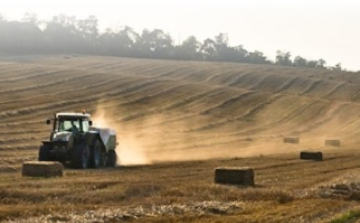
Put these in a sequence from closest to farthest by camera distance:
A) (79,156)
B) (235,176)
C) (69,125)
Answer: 1. (235,176)
2. (79,156)
3. (69,125)

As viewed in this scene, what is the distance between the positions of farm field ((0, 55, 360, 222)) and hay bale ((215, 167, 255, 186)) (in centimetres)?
51

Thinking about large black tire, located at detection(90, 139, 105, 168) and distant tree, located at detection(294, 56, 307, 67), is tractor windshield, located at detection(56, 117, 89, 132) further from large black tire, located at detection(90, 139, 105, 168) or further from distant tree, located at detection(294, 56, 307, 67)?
distant tree, located at detection(294, 56, 307, 67)

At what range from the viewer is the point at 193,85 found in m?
64.1

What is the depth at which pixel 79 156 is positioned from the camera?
24047mm

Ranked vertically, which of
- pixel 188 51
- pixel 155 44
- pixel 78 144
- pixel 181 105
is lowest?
pixel 78 144

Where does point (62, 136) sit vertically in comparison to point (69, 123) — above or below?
below

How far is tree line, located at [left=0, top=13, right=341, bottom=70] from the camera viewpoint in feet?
359

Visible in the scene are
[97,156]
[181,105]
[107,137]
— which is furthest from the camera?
[181,105]

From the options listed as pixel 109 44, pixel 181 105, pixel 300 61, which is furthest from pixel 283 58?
pixel 181 105

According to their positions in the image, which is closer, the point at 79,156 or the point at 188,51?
the point at 79,156

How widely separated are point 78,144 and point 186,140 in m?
17.3

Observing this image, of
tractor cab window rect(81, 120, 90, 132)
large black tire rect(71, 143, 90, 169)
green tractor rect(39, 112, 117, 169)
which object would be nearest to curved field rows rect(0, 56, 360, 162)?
green tractor rect(39, 112, 117, 169)

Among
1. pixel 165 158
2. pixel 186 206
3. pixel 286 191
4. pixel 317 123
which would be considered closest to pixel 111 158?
pixel 165 158

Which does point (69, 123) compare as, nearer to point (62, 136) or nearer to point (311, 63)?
point (62, 136)
